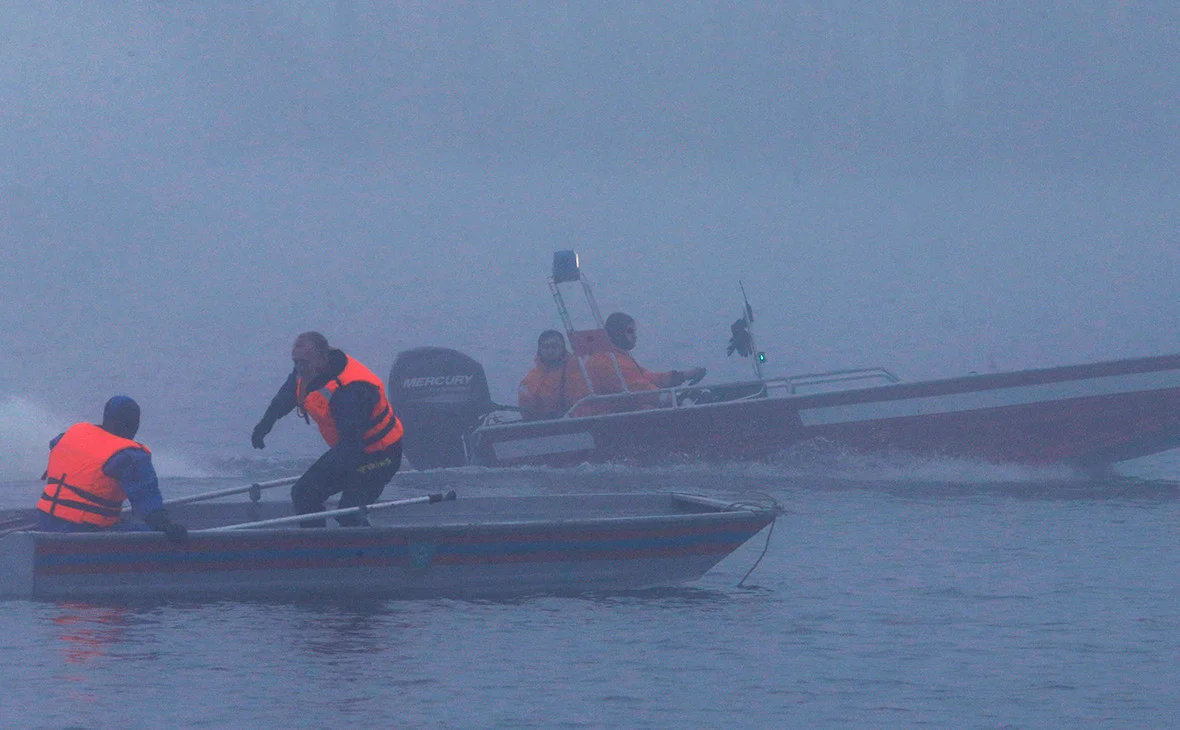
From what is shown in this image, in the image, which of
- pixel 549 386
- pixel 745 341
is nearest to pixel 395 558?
pixel 549 386

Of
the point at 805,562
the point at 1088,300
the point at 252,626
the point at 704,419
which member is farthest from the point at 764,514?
the point at 1088,300

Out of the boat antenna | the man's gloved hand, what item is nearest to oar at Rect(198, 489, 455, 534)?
the man's gloved hand

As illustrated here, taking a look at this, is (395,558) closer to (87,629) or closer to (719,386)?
(87,629)

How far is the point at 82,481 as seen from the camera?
8.95 meters

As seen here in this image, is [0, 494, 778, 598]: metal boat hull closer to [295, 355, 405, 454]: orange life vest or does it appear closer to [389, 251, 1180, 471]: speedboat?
[295, 355, 405, 454]: orange life vest

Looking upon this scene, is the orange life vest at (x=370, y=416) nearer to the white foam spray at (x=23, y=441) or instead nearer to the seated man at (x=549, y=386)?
the seated man at (x=549, y=386)

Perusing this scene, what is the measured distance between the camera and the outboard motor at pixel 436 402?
620 inches

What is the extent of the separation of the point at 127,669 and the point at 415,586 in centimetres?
208

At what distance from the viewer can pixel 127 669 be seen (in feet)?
25.7

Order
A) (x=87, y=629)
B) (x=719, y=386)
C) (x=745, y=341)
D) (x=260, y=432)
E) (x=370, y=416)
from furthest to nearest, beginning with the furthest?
1. (x=745, y=341)
2. (x=719, y=386)
3. (x=260, y=432)
4. (x=370, y=416)
5. (x=87, y=629)

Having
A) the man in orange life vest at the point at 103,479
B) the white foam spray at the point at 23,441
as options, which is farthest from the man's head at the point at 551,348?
the man in orange life vest at the point at 103,479

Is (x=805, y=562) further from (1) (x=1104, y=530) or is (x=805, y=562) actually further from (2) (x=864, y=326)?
(2) (x=864, y=326)

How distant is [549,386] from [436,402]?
1089mm

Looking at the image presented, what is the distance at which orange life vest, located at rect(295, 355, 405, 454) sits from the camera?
9.16 meters
